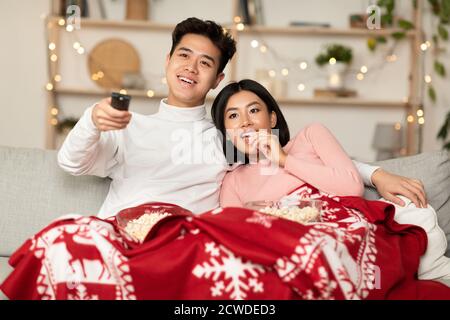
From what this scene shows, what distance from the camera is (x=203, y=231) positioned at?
1265 mm

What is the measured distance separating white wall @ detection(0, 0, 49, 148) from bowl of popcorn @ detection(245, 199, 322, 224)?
2.86m

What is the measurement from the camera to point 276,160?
73.2 inches

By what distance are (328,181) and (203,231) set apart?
608 millimetres

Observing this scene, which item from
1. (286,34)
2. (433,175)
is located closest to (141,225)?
(433,175)

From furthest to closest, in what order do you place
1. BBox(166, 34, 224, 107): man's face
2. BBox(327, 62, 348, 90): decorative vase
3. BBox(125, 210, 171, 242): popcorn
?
1. BBox(327, 62, 348, 90): decorative vase
2. BBox(166, 34, 224, 107): man's face
3. BBox(125, 210, 171, 242): popcorn

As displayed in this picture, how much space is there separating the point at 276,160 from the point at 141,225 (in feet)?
1.71

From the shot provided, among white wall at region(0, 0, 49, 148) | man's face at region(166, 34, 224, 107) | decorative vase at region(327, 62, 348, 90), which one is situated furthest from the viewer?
white wall at region(0, 0, 49, 148)

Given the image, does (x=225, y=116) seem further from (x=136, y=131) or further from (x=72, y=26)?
(x=72, y=26)

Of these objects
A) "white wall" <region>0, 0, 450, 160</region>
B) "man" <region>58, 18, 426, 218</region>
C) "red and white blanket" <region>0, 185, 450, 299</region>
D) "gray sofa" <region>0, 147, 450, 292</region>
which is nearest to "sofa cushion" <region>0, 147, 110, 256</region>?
"gray sofa" <region>0, 147, 450, 292</region>

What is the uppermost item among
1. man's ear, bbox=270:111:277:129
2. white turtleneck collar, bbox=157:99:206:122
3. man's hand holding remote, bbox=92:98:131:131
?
man's hand holding remote, bbox=92:98:131:131

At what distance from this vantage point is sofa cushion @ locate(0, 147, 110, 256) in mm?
1911

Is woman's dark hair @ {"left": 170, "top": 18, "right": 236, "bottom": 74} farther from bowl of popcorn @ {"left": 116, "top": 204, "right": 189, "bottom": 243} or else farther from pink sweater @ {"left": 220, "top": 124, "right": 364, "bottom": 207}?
bowl of popcorn @ {"left": 116, "top": 204, "right": 189, "bottom": 243}

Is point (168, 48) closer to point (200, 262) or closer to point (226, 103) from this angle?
point (226, 103)

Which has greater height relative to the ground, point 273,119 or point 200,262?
point 273,119
